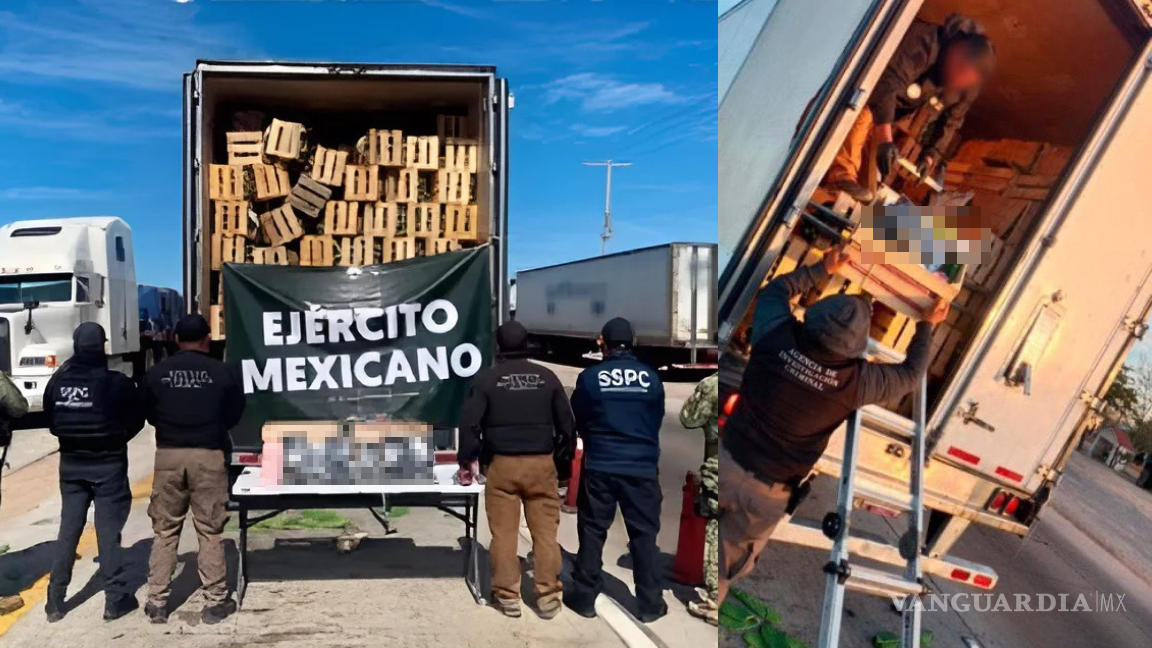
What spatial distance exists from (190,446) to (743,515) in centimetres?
245

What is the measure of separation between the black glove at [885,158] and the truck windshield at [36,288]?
111 inches

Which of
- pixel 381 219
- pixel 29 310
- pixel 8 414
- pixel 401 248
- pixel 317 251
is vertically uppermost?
pixel 381 219

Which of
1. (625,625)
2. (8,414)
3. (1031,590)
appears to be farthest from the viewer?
(625,625)

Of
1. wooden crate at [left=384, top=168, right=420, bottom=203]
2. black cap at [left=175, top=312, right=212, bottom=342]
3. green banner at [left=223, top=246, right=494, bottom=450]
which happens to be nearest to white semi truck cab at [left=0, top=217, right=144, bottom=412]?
black cap at [left=175, top=312, right=212, bottom=342]

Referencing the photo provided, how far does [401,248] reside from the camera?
173 inches

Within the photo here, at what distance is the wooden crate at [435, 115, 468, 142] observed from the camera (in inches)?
183

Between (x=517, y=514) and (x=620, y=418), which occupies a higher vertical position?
(x=620, y=418)

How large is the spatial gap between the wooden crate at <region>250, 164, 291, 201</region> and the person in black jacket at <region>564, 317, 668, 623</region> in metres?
1.80

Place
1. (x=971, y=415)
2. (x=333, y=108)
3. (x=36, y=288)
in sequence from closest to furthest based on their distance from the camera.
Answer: (x=971, y=415) < (x=36, y=288) < (x=333, y=108)

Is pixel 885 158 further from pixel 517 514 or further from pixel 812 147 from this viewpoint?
pixel 517 514

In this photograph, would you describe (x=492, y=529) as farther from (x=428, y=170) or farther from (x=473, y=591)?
(x=428, y=170)

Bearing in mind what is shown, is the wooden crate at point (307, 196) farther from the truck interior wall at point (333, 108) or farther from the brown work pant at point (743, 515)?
the brown work pant at point (743, 515)

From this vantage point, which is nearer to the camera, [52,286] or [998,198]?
[998,198]

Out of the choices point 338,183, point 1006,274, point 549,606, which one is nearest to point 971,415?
point 1006,274
